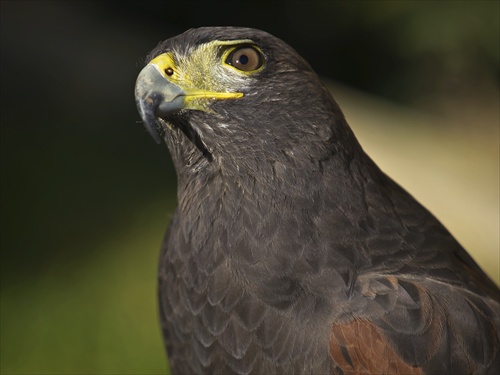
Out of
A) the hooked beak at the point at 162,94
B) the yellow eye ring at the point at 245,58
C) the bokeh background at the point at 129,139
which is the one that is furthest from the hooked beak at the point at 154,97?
the bokeh background at the point at 129,139

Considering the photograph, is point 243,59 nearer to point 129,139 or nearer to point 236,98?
point 236,98

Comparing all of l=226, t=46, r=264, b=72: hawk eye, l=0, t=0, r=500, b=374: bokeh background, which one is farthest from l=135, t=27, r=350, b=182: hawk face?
l=0, t=0, r=500, b=374: bokeh background

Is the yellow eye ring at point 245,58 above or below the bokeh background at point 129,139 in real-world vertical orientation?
above

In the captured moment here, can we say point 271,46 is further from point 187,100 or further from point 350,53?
point 350,53

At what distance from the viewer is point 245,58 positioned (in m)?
1.88

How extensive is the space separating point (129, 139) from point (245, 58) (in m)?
3.12

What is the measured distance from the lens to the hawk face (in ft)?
6.10

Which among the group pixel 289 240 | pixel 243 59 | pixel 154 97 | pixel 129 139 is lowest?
pixel 129 139

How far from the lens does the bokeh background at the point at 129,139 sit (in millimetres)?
3828

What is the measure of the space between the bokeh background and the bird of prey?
72.7 inches

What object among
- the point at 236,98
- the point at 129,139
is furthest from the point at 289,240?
the point at 129,139

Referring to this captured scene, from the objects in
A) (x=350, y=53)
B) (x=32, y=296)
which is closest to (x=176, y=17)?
(x=350, y=53)

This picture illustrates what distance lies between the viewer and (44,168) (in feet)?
15.2

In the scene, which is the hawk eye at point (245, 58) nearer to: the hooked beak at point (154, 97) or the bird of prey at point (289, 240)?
the bird of prey at point (289, 240)
